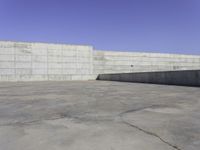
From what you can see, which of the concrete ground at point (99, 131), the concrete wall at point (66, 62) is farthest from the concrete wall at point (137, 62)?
the concrete ground at point (99, 131)

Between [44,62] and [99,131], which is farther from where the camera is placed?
[44,62]

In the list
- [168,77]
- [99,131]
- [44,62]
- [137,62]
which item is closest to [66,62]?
[44,62]

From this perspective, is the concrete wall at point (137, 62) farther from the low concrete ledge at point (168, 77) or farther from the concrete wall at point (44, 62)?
the low concrete ledge at point (168, 77)

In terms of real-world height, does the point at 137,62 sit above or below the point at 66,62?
above

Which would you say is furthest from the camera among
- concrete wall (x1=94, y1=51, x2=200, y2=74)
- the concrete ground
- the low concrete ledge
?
concrete wall (x1=94, y1=51, x2=200, y2=74)

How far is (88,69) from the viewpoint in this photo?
19.5 meters

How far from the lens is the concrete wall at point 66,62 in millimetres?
16547

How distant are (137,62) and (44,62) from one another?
11072mm

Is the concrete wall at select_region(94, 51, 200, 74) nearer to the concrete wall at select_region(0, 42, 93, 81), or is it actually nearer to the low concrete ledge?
the concrete wall at select_region(0, 42, 93, 81)

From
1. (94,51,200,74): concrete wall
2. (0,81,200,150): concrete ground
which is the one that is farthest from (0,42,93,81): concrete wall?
(0,81,200,150): concrete ground

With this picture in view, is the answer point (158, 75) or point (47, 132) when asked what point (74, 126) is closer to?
point (47, 132)

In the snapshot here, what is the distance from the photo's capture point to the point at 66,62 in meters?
18.6

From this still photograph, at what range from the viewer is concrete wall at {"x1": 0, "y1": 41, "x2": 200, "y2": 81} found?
16547mm

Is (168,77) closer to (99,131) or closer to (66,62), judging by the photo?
(99,131)
